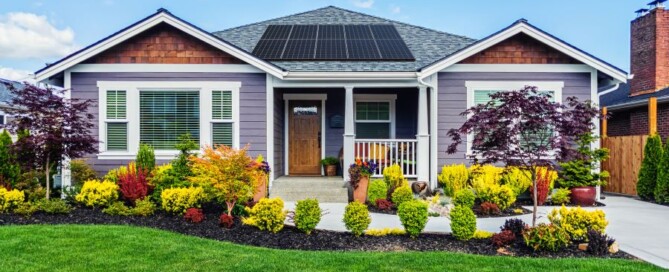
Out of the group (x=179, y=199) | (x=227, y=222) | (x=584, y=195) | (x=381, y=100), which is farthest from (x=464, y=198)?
(x=179, y=199)

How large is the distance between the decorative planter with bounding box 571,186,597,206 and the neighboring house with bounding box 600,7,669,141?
514 cm

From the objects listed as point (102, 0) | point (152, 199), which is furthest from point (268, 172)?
point (102, 0)

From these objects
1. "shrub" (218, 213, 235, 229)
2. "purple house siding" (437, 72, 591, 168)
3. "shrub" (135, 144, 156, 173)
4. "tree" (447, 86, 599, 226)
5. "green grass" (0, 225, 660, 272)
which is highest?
"purple house siding" (437, 72, 591, 168)

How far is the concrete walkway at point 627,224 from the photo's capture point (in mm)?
5686

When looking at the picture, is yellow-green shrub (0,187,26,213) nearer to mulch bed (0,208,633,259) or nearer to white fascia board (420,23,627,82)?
mulch bed (0,208,633,259)

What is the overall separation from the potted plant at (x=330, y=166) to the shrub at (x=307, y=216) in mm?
5420

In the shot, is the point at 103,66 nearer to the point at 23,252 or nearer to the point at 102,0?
the point at 102,0

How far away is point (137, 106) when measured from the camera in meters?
10.2

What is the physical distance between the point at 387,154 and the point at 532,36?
13.7 feet

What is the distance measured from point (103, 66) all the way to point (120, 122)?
1.30 meters

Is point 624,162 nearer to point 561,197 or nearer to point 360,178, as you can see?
point 561,197

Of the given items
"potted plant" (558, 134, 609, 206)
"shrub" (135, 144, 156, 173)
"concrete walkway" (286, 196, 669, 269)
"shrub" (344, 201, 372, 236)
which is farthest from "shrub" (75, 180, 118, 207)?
"potted plant" (558, 134, 609, 206)

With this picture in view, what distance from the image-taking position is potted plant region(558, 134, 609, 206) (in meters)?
9.66

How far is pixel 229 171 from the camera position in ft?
22.7
